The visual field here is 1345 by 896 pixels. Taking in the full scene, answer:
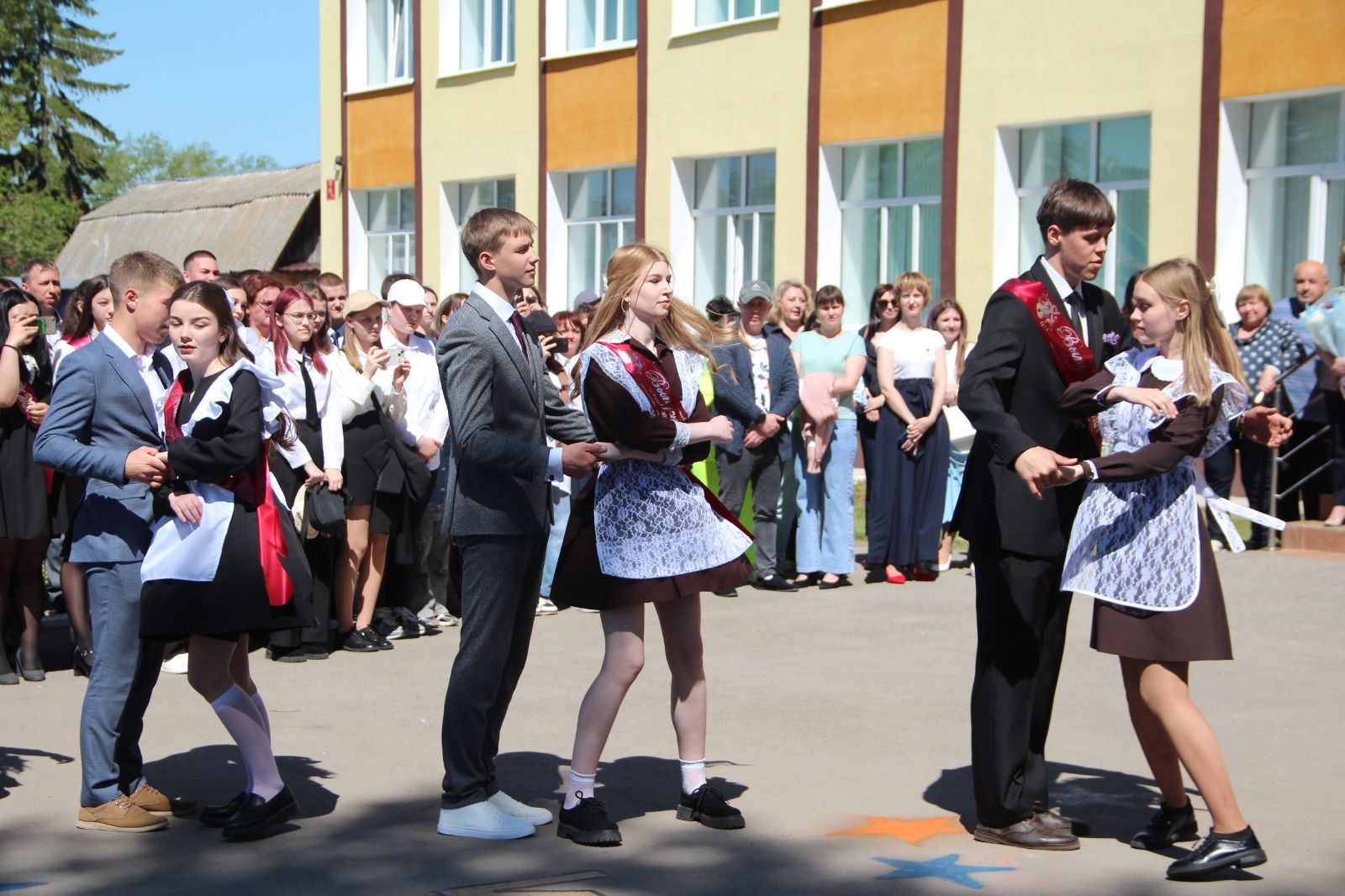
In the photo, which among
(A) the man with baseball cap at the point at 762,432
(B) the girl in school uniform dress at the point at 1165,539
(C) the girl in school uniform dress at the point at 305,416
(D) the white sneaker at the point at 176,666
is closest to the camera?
(B) the girl in school uniform dress at the point at 1165,539

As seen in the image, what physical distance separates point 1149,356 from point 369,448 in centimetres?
545

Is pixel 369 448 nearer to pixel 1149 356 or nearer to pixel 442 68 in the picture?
pixel 1149 356

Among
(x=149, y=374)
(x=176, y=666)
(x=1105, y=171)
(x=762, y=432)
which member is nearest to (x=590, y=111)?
(x=1105, y=171)

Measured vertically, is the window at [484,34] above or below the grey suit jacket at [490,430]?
above

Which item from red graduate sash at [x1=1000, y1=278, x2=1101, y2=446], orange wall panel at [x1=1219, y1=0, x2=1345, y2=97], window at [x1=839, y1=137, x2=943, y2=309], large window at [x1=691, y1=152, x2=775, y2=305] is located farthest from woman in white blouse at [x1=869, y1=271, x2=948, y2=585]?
large window at [x1=691, y1=152, x2=775, y2=305]

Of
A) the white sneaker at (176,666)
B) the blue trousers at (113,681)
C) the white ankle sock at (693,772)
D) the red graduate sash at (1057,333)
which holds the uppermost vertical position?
the red graduate sash at (1057,333)

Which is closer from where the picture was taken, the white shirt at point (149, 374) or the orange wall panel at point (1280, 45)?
the white shirt at point (149, 374)

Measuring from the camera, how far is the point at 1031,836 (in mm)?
5531

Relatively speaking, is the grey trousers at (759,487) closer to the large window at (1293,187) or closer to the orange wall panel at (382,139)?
the large window at (1293,187)

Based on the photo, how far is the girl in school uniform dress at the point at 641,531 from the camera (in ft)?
18.4

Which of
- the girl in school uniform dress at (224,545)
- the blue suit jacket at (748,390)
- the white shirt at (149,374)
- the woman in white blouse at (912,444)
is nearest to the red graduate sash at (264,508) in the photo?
the girl in school uniform dress at (224,545)

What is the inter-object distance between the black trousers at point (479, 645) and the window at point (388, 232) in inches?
882

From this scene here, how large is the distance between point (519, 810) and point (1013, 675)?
178 centimetres

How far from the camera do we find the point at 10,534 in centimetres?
844
